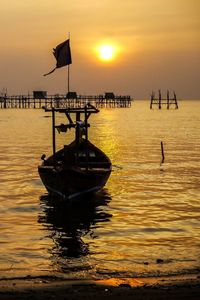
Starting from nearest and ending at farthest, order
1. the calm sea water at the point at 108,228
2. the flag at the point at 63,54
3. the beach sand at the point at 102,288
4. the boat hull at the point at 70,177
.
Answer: the beach sand at the point at 102,288 < the calm sea water at the point at 108,228 < the boat hull at the point at 70,177 < the flag at the point at 63,54

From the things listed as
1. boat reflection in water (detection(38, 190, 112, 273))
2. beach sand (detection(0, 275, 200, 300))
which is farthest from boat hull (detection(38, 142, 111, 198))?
beach sand (detection(0, 275, 200, 300))

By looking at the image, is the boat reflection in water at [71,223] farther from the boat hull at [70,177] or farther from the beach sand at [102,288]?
the beach sand at [102,288]

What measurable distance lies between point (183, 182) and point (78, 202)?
349 inches

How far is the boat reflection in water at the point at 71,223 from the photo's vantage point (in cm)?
1343

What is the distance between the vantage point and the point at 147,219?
18438mm

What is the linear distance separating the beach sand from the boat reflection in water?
1.50 m

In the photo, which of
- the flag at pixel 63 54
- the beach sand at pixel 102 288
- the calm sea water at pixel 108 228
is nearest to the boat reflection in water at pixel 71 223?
the calm sea water at pixel 108 228

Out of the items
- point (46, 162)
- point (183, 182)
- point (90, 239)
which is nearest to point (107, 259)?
point (90, 239)

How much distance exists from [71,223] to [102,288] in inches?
303

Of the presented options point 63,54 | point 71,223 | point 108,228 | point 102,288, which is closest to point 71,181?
point 71,223

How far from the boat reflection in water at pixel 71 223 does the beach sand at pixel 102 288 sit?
59.0 inches

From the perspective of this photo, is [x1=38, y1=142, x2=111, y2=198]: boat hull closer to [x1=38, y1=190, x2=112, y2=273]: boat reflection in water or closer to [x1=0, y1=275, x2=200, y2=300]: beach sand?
[x1=38, y1=190, x2=112, y2=273]: boat reflection in water

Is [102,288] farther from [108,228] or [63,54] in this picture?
[63,54]

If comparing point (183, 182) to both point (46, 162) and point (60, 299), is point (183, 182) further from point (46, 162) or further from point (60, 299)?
point (60, 299)
